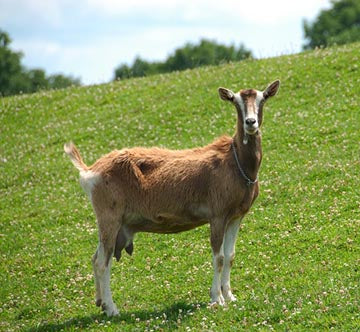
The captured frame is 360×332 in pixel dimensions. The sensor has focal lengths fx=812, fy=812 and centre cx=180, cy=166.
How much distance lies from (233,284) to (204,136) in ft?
38.1

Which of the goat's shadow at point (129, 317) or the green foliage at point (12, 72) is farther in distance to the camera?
the green foliage at point (12, 72)

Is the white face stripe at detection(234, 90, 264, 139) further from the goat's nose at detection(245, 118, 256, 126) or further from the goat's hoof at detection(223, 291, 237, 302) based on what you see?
the goat's hoof at detection(223, 291, 237, 302)

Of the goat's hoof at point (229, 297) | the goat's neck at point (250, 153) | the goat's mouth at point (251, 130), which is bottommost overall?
the goat's hoof at point (229, 297)

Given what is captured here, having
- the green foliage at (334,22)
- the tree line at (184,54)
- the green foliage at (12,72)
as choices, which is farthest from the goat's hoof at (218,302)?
the green foliage at (12,72)

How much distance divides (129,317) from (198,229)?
5.68m

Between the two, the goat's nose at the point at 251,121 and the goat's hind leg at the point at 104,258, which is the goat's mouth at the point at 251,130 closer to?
the goat's nose at the point at 251,121

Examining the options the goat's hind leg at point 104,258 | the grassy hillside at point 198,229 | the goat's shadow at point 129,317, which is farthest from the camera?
the goat's hind leg at point 104,258

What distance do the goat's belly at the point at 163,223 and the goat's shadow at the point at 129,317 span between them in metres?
1.50

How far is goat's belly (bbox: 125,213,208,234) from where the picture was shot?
15.0m

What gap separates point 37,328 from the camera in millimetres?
14477

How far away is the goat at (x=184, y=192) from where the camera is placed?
1450 cm

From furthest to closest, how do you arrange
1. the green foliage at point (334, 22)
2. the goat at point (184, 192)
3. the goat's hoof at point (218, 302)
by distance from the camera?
the green foliage at point (334, 22), the goat at point (184, 192), the goat's hoof at point (218, 302)

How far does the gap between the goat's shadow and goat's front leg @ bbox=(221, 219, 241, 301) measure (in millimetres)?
574

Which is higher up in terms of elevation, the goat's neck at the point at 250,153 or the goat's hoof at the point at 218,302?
the goat's neck at the point at 250,153
